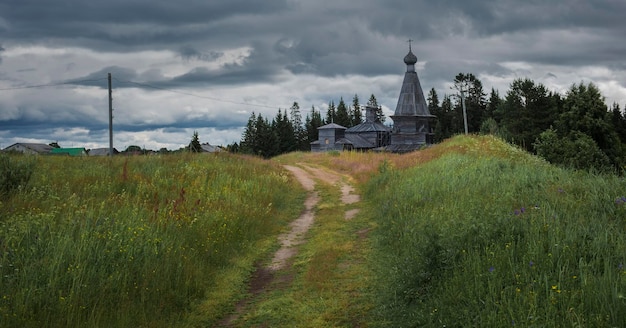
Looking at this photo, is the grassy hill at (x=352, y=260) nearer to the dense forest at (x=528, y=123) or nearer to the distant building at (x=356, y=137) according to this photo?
the dense forest at (x=528, y=123)

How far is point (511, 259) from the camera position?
6.95m

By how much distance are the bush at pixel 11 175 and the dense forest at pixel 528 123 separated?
1827 cm

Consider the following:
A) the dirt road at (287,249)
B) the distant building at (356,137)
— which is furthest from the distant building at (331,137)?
the dirt road at (287,249)

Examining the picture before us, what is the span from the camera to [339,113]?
11000 cm

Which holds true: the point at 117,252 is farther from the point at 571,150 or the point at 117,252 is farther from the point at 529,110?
the point at 529,110

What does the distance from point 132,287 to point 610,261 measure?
283 inches

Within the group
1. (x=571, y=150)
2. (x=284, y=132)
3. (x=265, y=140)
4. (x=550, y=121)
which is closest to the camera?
(x=571, y=150)

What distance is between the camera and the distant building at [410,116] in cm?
6056

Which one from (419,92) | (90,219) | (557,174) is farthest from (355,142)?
(90,219)

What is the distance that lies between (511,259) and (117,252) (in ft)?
21.4

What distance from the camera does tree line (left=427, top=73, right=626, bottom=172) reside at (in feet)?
165

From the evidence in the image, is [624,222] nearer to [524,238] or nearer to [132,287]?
[524,238]

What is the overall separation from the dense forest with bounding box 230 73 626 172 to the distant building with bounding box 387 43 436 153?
549 centimetres

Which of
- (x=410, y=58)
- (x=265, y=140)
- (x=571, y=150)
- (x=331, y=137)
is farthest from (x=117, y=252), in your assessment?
(x=265, y=140)
